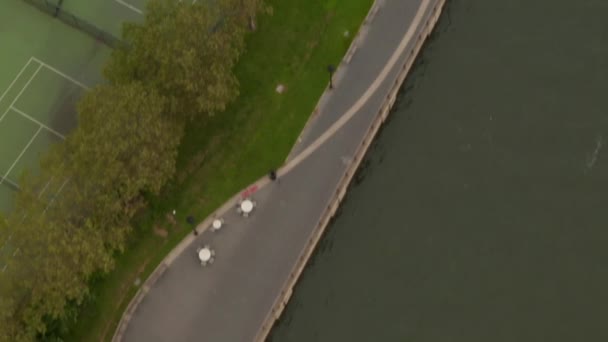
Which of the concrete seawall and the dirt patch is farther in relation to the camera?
the dirt patch

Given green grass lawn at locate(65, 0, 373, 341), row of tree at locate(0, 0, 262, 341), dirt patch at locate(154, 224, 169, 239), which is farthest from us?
dirt patch at locate(154, 224, 169, 239)

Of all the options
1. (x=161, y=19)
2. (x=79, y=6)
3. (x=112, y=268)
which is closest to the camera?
(x=112, y=268)

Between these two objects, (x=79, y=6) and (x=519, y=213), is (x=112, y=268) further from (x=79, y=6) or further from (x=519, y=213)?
(x=519, y=213)

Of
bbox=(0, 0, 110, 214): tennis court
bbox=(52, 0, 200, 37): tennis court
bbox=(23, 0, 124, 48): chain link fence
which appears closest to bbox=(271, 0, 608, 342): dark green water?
bbox=(52, 0, 200, 37): tennis court

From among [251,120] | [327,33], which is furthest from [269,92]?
[327,33]

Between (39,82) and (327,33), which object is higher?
(39,82)

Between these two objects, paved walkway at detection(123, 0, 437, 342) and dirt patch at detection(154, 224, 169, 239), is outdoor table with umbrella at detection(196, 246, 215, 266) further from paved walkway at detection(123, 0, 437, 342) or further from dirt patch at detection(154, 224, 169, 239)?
dirt patch at detection(154, 224, 169, 239)

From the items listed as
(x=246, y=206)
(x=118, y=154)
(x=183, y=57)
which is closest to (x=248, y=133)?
(x=246, y=206)
